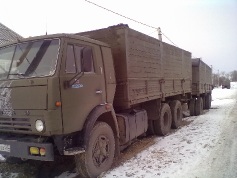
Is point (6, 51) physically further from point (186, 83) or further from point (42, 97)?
point (186, 83)

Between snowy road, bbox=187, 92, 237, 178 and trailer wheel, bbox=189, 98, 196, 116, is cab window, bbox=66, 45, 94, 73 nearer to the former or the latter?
snowy road, bbox=187, 92, 237, 178

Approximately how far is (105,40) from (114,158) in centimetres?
278

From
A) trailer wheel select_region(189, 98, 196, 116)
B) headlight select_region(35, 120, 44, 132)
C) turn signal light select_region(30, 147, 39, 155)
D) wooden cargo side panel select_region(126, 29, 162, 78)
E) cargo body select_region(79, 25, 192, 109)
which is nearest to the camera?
headlight select_region(35, 120, 44, 132)

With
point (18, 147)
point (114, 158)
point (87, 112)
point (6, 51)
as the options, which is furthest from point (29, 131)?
point (114, 158)

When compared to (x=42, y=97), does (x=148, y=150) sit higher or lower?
lower

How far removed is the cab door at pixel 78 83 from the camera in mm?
4703

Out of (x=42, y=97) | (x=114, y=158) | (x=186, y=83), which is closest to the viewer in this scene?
(x=42, y=97)

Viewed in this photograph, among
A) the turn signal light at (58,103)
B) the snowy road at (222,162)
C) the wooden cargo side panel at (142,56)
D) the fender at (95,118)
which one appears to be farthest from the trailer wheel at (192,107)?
the turn signal light at (58,103)

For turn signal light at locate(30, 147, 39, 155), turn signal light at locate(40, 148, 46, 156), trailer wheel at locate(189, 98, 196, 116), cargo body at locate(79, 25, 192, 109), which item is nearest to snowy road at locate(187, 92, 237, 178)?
cargo body at locate(79, 25, 192, 109)

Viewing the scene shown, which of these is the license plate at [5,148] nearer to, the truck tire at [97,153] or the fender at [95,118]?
the truck tire at [97,153]

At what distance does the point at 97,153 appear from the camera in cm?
545

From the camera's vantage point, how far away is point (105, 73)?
5.86m

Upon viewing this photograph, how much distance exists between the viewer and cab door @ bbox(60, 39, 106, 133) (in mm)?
4703

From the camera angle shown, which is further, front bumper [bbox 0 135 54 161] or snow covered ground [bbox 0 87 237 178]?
snow covered ground [bbox 0 87 237 178]
